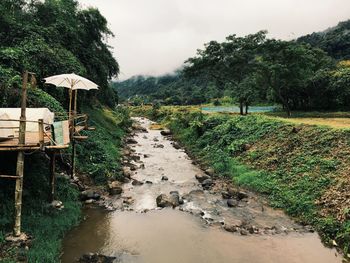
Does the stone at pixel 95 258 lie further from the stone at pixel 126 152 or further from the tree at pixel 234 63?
the tree at pixel 234 63

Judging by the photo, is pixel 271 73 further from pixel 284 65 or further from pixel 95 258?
pixel 95 258

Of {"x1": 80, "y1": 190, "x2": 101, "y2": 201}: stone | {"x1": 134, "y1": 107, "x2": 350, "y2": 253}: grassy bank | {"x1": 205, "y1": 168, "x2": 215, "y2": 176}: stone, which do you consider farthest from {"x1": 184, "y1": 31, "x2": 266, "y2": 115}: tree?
{"x1": 80, "y1": 190, "x2": 101, "y2": 201}: stone

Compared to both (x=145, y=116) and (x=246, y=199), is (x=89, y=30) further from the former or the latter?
(x=145, y=116)

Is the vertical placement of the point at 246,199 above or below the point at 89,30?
below

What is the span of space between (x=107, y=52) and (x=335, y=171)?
30.2m

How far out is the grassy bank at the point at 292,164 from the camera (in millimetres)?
15836

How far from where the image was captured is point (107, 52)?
39.4 m

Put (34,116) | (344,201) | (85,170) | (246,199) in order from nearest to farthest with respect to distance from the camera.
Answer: (34,116), (344,201), (246,199), (85,170)

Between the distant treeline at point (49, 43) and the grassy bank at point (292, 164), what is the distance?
1457 cm

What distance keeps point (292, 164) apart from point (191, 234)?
9836mm

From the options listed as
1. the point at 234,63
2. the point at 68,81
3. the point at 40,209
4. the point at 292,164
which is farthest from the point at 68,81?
the point at 234,63

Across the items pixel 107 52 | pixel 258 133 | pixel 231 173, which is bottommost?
pixel 231 173

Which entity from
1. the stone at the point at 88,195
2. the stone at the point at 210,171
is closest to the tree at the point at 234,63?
the stone at the point at 210,171

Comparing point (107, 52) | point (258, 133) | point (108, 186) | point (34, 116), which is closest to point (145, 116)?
point (107, 52)
